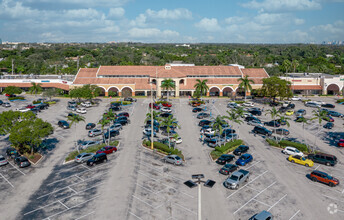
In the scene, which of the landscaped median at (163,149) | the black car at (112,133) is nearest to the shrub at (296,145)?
the landscaped median at (163,149)

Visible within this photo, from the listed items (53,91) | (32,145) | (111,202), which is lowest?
(111,202)

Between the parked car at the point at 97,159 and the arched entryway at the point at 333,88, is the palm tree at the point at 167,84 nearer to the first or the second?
the parked car at the point at 97,159

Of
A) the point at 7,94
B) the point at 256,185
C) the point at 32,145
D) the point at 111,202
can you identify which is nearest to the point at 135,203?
the point at 111,202

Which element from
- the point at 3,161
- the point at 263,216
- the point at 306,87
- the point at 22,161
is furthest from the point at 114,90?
the point at 263,216

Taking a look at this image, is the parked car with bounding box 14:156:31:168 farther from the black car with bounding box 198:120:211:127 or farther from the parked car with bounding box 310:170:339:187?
the parked car with bounding box 310:170:339:187

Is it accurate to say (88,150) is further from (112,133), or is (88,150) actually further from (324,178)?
(324,178)

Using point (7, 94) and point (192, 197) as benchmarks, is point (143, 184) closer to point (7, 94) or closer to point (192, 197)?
point (192, 197)
